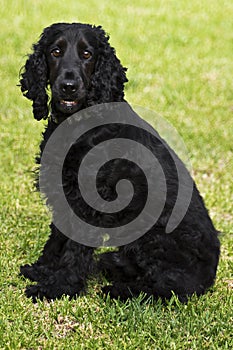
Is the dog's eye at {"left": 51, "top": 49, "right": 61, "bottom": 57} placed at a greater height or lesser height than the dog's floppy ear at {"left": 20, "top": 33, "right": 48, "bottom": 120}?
greater

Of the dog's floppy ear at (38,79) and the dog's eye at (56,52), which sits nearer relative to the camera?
the dog's eye at (56,52)

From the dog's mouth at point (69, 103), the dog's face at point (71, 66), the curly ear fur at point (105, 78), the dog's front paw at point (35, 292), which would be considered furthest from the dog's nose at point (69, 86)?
the dog's front paw at point (35, 292)

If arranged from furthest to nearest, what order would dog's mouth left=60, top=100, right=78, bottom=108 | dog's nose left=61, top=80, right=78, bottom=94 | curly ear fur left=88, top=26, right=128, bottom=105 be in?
curly ear fur left=88, top=26, right=128, bottom=105 < dog's mouth left=60, top=100, right=78, bottom=108 < dog's nose left=61, top=80, right=78, bottom=94

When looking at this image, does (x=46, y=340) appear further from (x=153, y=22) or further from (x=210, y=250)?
(x=153, y=22)

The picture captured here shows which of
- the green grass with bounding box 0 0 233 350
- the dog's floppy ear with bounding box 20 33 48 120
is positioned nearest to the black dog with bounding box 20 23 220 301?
the dog's floppy ear with bounding box 20 33 48 120

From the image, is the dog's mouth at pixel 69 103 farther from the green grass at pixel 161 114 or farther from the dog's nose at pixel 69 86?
the green grass at pixel 161 114

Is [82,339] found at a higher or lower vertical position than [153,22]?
lower

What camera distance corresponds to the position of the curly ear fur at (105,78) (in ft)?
15.1

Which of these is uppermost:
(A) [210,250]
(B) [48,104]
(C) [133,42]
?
(C) [133,42]

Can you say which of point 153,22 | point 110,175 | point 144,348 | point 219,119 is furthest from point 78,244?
point 153,22

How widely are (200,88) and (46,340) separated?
7.25m

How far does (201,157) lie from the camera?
8.23 meters

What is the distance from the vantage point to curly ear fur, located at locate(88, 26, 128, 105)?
15.1 ft

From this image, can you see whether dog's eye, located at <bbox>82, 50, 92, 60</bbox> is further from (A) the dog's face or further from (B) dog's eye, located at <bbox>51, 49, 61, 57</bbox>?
(B) dog's eye, located at <bbox>51, 49, 61, 57</bbox>
